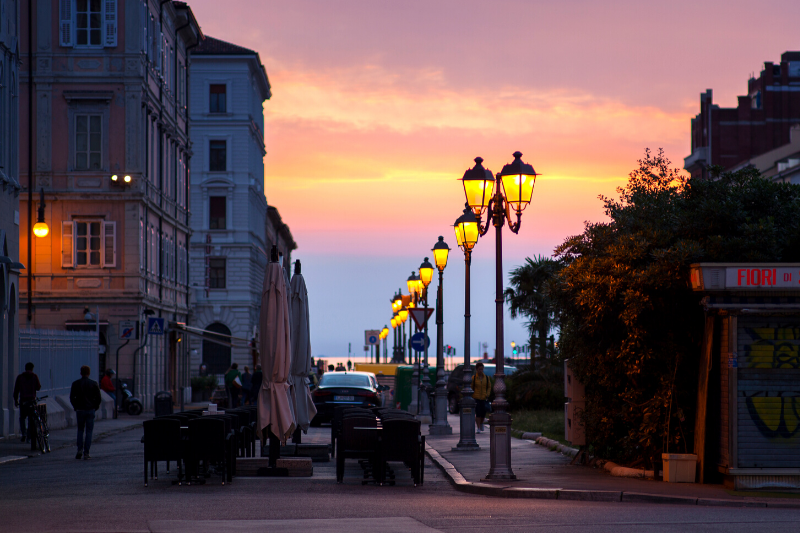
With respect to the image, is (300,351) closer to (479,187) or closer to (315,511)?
(479,187)

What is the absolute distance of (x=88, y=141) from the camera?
42219 mm

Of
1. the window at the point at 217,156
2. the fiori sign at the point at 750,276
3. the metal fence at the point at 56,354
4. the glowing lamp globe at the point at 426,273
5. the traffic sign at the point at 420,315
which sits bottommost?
the metal fence at the point at 56,354

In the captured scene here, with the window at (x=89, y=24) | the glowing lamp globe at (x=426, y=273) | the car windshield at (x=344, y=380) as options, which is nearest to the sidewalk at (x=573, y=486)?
the car windshield at (x=344, y=380)

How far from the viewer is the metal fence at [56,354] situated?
94.9 ft

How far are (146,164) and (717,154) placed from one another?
65336mm

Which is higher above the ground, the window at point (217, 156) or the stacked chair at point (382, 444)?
the window at point (217, 156)

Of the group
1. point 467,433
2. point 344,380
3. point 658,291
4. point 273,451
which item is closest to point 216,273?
point 344,380

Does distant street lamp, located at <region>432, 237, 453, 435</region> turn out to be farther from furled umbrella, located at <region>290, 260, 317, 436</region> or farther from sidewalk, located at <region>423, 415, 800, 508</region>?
furled umbrella, located at <region>290, 260, 317, 436</region>

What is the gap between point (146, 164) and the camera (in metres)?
43.4

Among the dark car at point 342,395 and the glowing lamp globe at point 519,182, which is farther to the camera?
the dark car at point 342,395

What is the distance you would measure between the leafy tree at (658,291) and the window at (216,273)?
58.8 meters

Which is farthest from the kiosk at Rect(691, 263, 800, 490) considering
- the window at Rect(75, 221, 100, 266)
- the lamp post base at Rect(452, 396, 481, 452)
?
the window at Rect(75, 221, 100, 266)

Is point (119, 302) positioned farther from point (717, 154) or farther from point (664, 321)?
point (717, 154)

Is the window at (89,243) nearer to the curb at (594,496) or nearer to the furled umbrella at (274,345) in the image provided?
the furled umbrella at (274,345)
